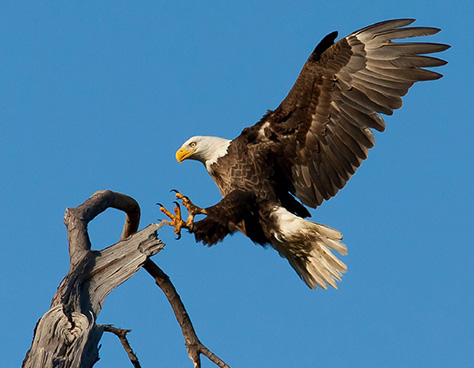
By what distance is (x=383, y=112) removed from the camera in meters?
5.10

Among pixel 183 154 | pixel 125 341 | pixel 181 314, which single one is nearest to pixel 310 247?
pixel 183 154

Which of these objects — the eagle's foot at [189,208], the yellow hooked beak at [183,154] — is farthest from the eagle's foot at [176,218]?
the yellow hooked beak at [183,154]

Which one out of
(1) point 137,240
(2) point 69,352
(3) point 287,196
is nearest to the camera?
(2) point 69,352

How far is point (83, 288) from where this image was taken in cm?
362

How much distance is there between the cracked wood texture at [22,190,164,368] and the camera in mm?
3350

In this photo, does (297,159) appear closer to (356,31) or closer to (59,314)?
(356,31)

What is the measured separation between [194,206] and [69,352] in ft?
5.39

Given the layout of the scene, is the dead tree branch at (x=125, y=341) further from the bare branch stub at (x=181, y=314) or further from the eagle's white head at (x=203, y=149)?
the eagle's white head at (x=203, y=149)

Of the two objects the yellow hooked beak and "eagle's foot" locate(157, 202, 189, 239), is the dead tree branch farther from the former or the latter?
the yellow hooked beak

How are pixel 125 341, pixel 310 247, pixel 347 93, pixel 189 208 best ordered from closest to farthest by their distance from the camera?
pixel 125 341, pixel 189 208, pixel 347 93, pixel 310 247

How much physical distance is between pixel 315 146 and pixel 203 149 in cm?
83

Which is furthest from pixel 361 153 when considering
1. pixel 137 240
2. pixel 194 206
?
pixel 137 240

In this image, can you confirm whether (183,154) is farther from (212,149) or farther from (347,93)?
(347,93)

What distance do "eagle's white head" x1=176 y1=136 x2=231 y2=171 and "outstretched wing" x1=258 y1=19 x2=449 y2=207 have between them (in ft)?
1.31
